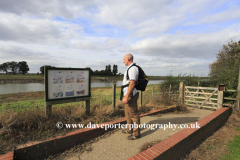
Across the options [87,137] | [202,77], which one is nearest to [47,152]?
[87,137]

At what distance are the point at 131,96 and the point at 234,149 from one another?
10.1ft

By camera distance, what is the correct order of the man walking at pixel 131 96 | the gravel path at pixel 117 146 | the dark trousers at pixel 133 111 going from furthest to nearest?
1. the dark trousers at pixel 133 111
2. the man walking at pixel 131 96
3. the gravel path at pixel 117 146

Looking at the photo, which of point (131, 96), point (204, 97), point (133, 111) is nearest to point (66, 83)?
point (131, 96)

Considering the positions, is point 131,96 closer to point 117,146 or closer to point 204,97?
point 117,146

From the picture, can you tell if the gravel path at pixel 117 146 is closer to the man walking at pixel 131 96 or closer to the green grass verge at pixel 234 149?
the man walking at pixel 131 96

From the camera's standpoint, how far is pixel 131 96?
10.4 feet

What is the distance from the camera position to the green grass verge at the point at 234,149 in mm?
3286

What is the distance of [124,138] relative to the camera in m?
3.41

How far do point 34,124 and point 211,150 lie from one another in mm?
4330

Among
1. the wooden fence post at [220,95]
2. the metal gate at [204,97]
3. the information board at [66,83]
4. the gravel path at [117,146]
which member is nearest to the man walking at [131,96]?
the gravel path at [117,146]

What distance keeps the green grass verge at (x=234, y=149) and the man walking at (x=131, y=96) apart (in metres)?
2.14

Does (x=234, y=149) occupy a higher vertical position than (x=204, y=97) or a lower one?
lower

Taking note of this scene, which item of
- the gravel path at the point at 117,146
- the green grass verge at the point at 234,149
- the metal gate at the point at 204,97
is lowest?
the green grass verge at the point at 234,149

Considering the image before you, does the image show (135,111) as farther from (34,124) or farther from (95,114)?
(34,124)
